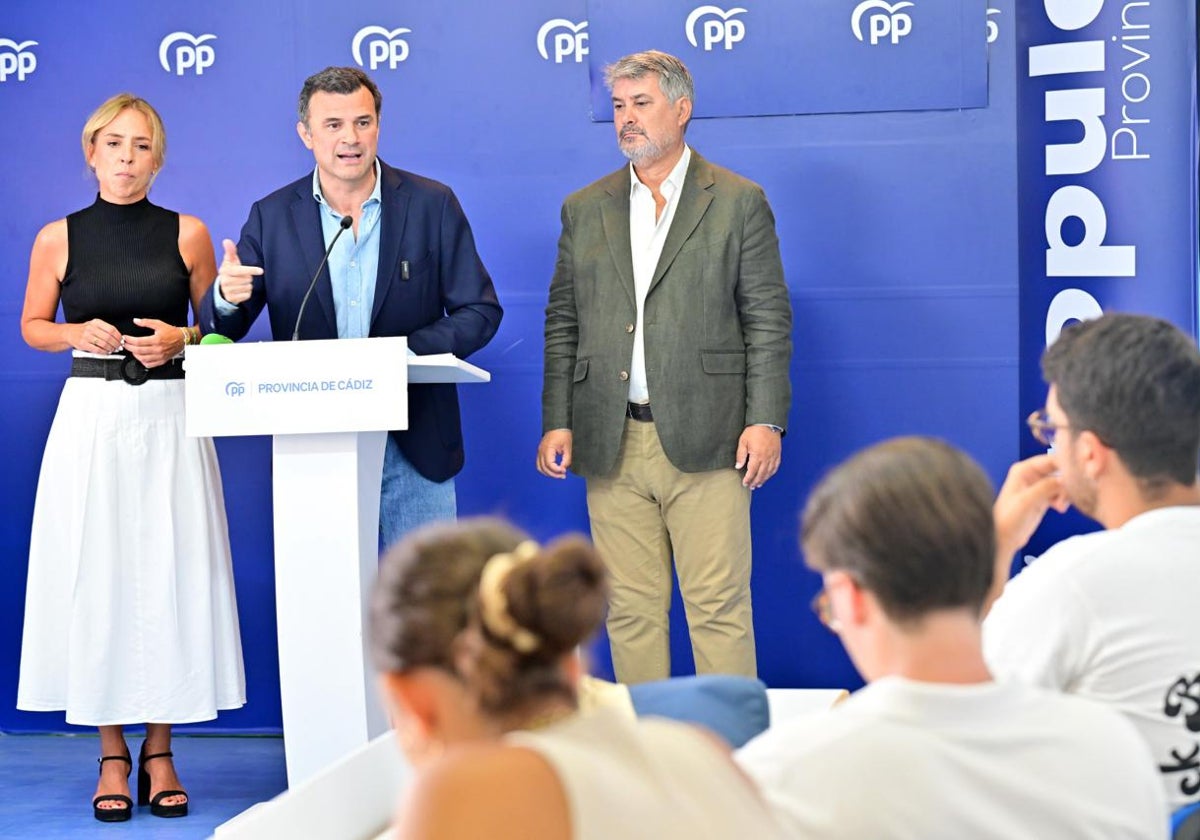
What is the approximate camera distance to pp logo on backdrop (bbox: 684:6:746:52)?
201 inches

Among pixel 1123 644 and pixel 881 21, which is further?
pixel 881 21

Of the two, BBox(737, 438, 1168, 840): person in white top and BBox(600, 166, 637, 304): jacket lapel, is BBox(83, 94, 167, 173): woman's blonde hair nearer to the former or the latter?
BBox(600, 166, 637, 304): jacket lapel

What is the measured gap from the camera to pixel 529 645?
1.25 m

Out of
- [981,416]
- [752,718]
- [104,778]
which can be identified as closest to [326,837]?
[752,718]

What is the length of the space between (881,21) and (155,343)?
2.51 m

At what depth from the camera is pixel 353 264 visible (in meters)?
4.36

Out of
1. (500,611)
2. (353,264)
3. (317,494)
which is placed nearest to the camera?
(500,611)

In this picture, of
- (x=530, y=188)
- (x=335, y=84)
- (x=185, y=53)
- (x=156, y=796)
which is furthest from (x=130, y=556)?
(x=185, y=53)

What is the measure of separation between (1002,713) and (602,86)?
402 centimetres

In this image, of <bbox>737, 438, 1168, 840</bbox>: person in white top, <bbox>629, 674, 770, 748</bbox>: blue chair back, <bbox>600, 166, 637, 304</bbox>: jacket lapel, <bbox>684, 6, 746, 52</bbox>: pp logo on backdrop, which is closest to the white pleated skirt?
<bbox>600, 166, 637, 304</bbox>: jacket lapel

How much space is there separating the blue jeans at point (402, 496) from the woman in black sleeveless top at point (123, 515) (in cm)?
54

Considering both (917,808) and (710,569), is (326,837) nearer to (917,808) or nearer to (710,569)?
(917,808)

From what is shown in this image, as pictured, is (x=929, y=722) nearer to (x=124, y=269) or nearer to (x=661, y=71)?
(x=661, y=71)

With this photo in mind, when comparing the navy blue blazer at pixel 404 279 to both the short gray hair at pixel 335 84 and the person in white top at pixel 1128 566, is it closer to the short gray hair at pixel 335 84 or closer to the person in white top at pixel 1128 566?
the short gray hair at pixel 335 84
